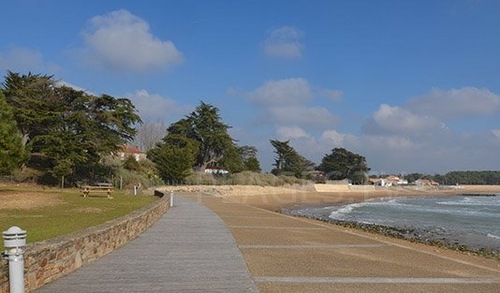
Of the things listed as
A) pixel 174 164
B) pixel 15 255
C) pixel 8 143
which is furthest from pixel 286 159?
pixel 15 255

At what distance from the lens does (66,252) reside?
6.77 meters

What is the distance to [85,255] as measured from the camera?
7609mm

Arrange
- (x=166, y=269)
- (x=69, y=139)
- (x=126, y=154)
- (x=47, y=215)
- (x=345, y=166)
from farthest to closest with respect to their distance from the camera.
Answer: (x=345, y=166), (x=126, y=154), (x=69, y=139), (x=47, y=215), (x=166, y=269)

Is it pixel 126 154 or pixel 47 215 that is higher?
pixel 126 154

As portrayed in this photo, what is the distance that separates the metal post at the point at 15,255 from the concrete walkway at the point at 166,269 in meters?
0.96

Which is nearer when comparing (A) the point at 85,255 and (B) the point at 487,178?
(A) the point at 85,255

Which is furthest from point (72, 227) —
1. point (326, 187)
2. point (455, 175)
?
point (455, 175)

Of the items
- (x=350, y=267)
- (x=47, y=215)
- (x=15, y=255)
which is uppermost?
(x=15, y=255)

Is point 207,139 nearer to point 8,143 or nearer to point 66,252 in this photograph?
point 8,143

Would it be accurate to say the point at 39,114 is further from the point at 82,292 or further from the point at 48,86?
the point at 82,292

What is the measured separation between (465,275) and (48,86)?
36.9 meters

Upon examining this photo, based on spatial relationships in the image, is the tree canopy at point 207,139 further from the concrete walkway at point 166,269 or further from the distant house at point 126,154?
the concrete walkway at point 166,269

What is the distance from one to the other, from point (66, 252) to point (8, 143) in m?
18.8

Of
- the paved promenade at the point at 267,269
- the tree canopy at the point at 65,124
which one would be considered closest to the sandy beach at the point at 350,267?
the paved promenade at the point at 267,269
